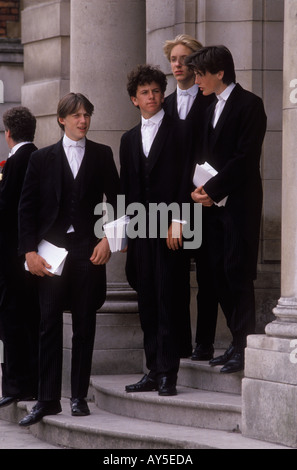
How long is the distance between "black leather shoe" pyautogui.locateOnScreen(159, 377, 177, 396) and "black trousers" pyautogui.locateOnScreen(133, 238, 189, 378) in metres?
0.03

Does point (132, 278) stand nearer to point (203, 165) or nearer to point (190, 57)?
point (203, 165)

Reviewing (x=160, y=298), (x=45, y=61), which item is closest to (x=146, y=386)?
(x=160, y=298)

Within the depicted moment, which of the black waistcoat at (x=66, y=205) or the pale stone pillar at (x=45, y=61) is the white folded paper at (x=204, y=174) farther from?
the pale stone pillar at (x=45, y=61)

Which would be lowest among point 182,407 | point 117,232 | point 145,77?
point 182,407

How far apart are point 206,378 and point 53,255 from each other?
4.02 ft

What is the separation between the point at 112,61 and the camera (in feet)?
29.7

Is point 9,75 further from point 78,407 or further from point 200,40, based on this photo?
point 78,407

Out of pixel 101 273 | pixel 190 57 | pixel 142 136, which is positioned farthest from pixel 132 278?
pixel 190 57

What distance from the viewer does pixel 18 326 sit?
8281mm

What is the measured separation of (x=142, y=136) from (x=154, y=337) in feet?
4.08

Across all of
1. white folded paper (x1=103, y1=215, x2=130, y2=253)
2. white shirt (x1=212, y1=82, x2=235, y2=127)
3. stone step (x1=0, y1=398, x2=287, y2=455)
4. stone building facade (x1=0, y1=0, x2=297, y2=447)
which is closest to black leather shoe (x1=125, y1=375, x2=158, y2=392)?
stone step (x1=0, y1=398, x2=287, y2=455)

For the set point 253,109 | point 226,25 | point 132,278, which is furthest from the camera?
point 226,25

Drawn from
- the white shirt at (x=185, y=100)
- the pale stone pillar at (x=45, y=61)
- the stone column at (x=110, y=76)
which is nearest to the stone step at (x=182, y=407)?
the stone column at (x=110, y=76)

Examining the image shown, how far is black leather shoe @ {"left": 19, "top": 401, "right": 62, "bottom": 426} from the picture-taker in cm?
763
